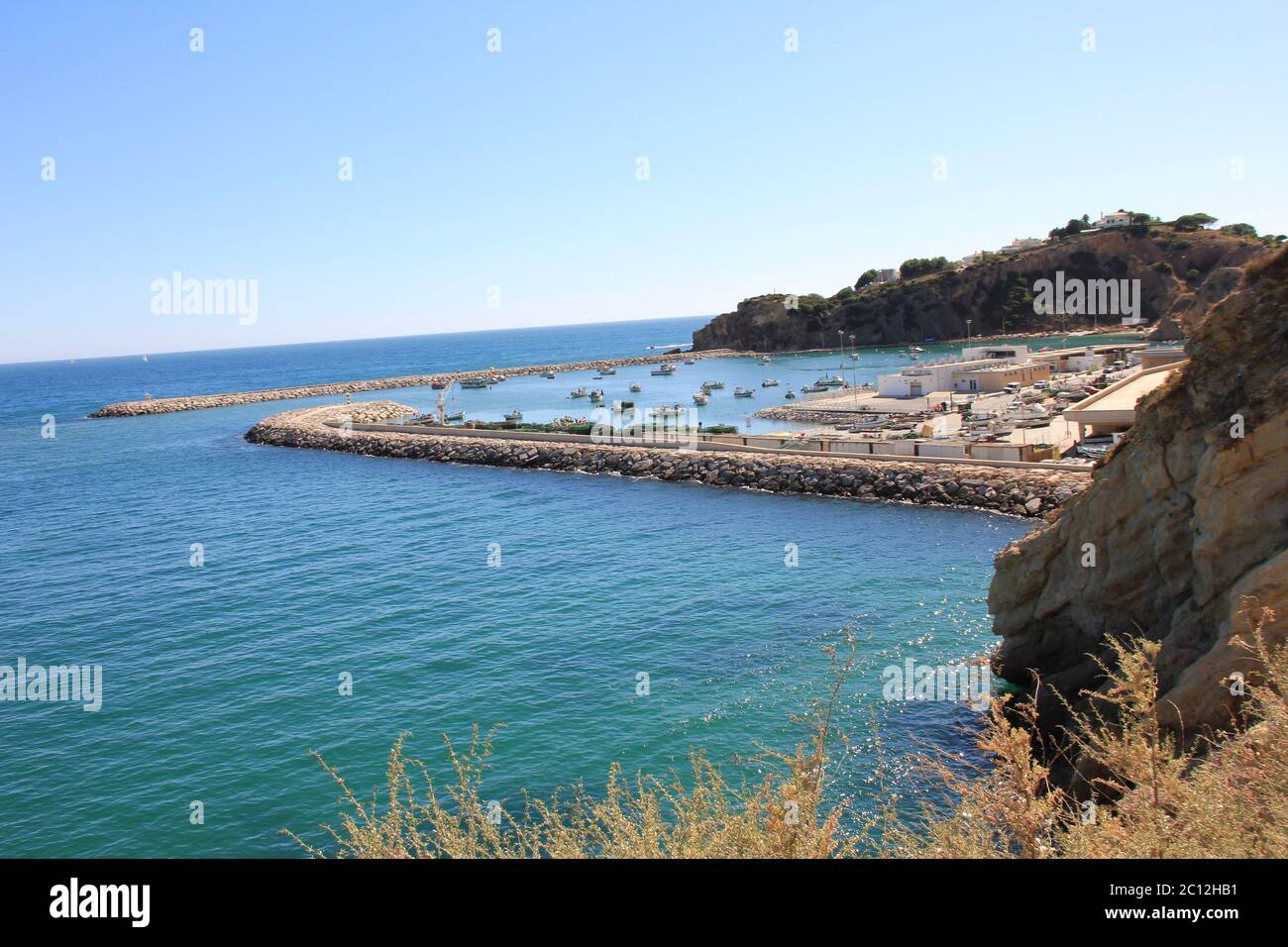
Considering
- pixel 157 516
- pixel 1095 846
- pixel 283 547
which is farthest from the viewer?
pixel 157 516

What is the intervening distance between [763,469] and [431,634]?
21381mm

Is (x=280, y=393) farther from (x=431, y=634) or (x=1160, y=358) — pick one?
(x=431, y=634)

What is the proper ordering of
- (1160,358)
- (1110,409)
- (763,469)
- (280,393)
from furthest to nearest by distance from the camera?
(280,393)
(1160,358)
(763,469)
(1110,409)

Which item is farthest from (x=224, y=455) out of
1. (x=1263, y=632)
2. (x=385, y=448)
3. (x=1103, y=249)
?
(x=1103, y=249)

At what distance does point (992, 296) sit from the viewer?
5217 inches

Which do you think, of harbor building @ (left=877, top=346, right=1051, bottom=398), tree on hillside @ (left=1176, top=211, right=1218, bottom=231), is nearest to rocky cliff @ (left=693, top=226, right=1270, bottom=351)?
tree on hillside @ (left=1176, top=211, right=1218, bottom=231)

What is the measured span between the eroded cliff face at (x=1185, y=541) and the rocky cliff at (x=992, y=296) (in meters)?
105

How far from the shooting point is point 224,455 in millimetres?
60562

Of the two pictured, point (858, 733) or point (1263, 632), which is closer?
point (1263, 632)

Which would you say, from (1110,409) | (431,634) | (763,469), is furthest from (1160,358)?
(431,634)
